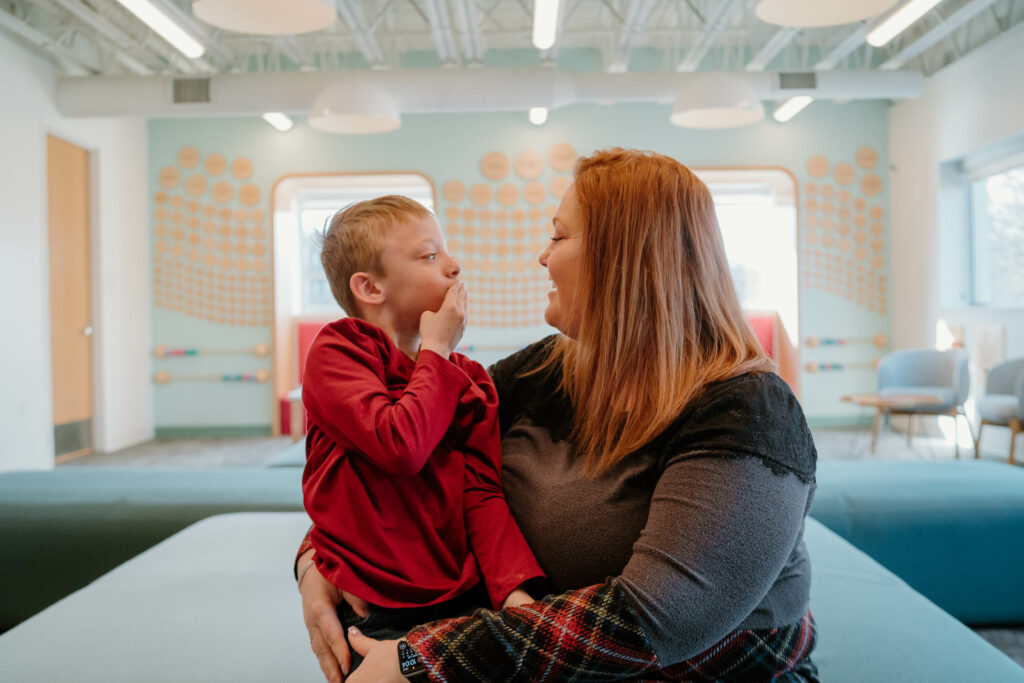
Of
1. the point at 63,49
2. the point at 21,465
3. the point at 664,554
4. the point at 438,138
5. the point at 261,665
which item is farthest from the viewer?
the point at 438,138

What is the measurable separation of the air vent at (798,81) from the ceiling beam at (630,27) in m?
1.25

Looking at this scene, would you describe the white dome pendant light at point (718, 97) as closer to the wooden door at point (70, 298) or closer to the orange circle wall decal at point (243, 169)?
the orange circle wall decal at point (243, 169)

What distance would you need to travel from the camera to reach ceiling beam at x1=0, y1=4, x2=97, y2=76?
5.24 meters

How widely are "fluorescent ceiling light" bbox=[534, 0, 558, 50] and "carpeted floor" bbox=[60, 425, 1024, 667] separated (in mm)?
3702

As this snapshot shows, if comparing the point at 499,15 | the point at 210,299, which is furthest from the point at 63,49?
the point at 499,15

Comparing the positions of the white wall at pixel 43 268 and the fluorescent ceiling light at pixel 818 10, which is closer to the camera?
the fluorescent ceiling light at pixel 818 10

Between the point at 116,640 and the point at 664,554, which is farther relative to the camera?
the point at 116,640

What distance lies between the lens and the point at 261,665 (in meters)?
1.41

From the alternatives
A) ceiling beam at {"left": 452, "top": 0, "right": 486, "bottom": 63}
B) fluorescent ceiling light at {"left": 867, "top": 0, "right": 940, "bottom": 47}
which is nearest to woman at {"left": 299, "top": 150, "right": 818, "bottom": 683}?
fluorescent ceiling light at {"left": 867, "top": 0, "right": 940, "bottom": 47}

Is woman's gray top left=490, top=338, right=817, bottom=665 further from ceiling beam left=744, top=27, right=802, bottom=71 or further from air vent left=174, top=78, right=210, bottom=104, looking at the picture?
ceiling beam left=744, top=27, right=802, bottom=71

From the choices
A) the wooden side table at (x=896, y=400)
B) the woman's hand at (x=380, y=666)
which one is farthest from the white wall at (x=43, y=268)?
the wooden side table at (x=896, y=400)

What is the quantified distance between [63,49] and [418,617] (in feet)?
21.5

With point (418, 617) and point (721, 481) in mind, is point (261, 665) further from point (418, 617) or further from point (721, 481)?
point (721, 481)

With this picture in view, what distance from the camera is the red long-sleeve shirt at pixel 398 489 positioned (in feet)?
3.36
